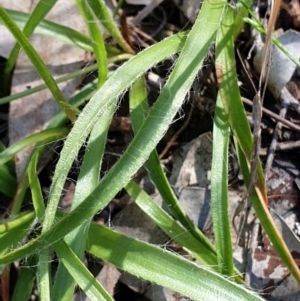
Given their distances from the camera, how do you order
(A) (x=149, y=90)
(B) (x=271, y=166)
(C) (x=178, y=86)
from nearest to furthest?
(C) (x=178, y=86) → (B) (x=271, y=166) → (A) (x=149, y=90)

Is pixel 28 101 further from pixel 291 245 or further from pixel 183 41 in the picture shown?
pixel 291 245

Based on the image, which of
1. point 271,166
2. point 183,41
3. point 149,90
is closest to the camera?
point 183,41

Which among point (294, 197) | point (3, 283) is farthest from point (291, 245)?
point (3, 283)

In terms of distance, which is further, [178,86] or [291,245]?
[291,245]

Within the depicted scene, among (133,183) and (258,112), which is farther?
(133,183)

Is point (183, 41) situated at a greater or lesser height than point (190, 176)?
greater

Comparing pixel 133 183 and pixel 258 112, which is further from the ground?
pixel 258 112

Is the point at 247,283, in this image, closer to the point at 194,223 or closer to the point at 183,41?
the point at 194,223

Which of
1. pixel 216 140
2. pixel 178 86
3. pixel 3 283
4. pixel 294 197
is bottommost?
pixel 3 283

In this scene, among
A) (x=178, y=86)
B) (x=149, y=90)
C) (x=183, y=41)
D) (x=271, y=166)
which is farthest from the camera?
(x=149, y=90)

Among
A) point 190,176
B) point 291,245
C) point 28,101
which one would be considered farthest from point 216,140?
point 28,101
